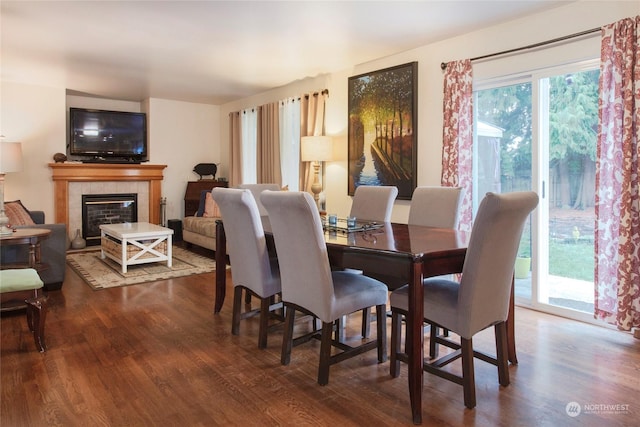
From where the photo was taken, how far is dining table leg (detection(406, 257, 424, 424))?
1.97 meters

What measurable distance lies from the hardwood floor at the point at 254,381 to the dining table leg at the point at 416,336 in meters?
0.11

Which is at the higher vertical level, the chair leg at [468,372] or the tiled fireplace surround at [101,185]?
the tiled fireplace surround at [101,185]

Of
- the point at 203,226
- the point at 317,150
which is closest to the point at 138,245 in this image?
the point at 203,226

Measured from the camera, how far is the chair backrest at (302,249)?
86.4 inches

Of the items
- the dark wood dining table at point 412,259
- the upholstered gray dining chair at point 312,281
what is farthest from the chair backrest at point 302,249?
the dark wood dining table at point 412,259

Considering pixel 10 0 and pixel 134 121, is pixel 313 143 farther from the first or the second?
pixel 134 121

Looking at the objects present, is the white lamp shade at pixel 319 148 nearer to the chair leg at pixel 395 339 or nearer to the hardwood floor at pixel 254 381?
the hardwood floor at pixel 254 381

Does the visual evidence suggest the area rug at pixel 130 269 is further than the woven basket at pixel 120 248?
No

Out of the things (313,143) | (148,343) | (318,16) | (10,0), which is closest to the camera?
(148,343)

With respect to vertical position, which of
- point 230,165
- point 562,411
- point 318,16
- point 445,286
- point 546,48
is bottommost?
point 562,411

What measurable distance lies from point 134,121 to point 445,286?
6524 mm

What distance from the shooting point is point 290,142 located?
6445 mm

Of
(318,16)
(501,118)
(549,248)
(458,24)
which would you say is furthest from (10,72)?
(549,248)

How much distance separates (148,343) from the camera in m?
2.91
